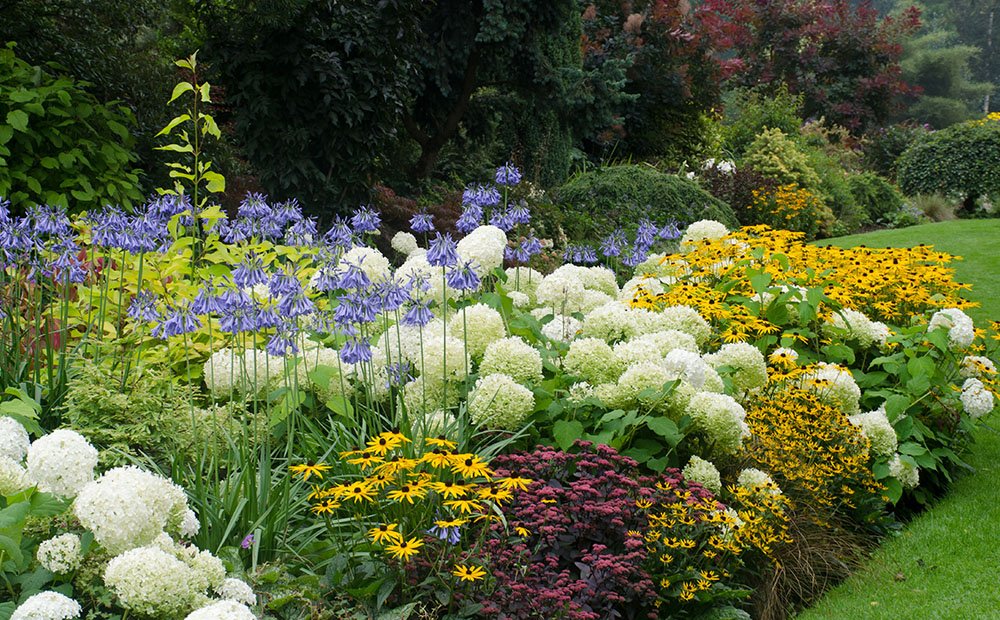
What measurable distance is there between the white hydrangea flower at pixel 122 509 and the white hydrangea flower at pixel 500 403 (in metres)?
1.62

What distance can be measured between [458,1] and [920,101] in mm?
36533

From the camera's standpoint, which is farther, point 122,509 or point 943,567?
point 943,567

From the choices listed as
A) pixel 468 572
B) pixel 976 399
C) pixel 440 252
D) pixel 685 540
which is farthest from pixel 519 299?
pixel 976 399

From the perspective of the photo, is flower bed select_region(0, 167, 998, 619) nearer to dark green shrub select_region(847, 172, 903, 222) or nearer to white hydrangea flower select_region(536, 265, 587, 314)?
white hydrangea flower select_region(536, 265, 587, 314)

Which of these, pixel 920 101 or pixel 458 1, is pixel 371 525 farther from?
pixel 920 101

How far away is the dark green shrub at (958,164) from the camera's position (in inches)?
717

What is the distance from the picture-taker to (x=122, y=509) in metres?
2.38

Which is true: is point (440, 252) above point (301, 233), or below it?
below

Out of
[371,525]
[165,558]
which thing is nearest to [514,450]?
[371,525]

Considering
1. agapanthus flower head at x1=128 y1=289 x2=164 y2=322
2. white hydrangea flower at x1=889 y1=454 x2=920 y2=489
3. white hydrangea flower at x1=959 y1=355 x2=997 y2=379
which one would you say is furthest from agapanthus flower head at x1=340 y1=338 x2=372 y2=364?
white hydrangea flower at x1=959 y1=355 x2=997 y2=379

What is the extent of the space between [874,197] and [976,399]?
13.4 meters

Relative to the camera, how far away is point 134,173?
7398mm

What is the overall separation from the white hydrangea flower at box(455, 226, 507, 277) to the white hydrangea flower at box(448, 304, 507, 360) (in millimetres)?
476

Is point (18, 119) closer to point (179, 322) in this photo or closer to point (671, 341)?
point (179, 322)
